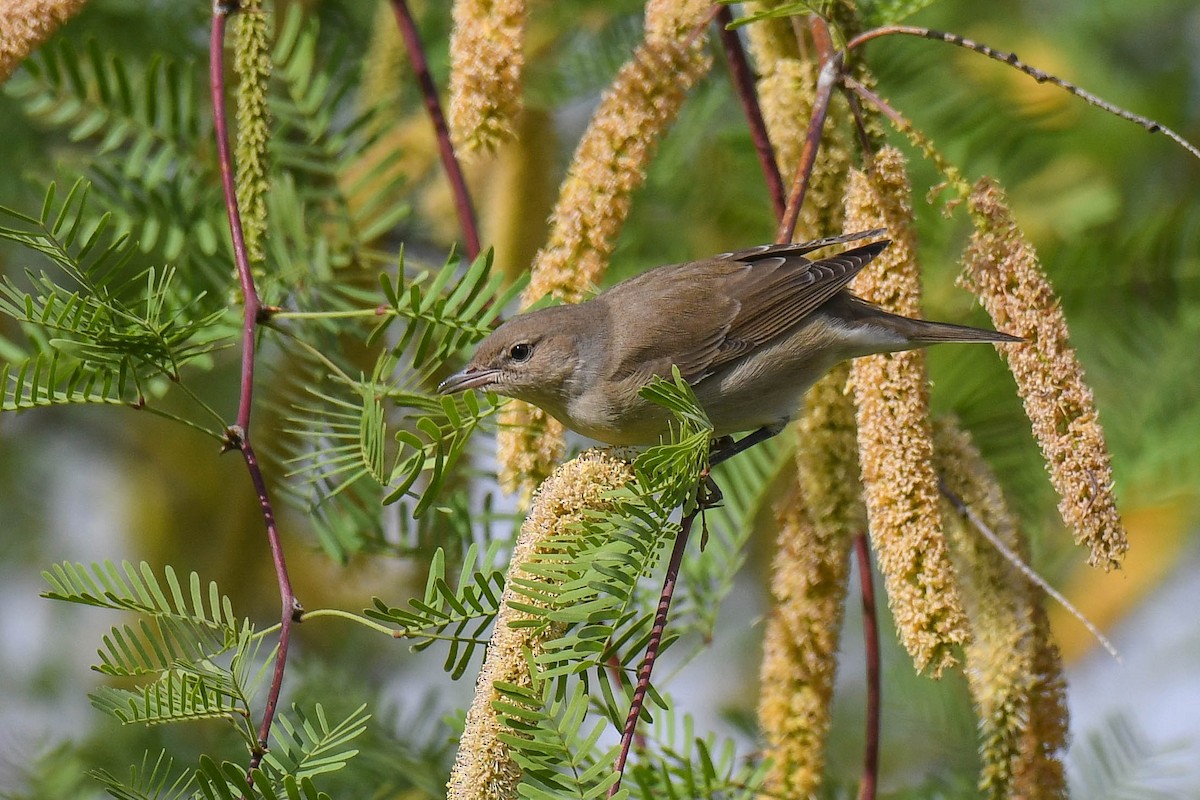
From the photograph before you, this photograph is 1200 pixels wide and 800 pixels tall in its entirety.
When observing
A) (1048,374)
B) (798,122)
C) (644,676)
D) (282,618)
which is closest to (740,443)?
(798,122)

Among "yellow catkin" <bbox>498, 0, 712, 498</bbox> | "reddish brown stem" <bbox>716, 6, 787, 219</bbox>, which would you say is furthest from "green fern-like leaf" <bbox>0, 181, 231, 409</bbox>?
"reddish brown stem" <bbox>716, 6, 787, 219</bbox>

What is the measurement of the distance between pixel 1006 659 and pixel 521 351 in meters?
1.12

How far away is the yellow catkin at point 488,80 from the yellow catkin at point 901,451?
589mm

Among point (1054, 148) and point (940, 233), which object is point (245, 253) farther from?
point (1054, 148)

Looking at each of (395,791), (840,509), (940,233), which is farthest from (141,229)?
(940,233)

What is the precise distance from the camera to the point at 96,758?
115 inches

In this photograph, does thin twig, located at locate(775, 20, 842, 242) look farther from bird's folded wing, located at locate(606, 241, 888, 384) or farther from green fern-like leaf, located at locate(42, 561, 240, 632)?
green fern-like leaf, located at locate(42, 561, 240, 632)

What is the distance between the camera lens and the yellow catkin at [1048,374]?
1.67 meters

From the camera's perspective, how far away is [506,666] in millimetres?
1515

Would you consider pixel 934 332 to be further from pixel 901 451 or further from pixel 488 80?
pixel 488 80

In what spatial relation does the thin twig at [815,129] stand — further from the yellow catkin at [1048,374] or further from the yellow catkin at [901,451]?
the yellow catkin at [1048,374]

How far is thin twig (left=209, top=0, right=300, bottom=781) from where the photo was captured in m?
1.46

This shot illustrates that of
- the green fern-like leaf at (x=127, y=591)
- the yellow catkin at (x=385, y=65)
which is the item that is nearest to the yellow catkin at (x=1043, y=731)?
the green fern-like leaf at (x=127, y=591)

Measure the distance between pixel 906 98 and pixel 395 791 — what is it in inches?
89.4
